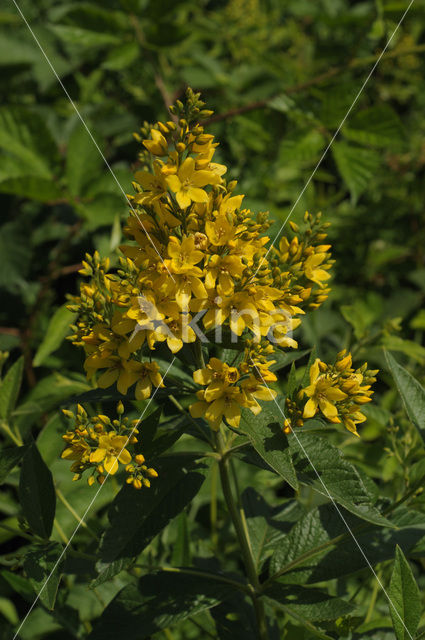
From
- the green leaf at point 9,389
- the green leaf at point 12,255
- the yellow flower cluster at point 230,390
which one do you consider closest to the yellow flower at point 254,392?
the yellow flower cluster at point 230,390

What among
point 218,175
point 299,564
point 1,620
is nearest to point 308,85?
point 218,175

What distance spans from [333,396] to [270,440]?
0.19 m

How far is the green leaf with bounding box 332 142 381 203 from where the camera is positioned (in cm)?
272

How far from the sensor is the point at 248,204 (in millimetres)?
2641

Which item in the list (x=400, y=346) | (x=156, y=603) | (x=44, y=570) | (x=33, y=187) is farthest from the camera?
(x=33, y=187)

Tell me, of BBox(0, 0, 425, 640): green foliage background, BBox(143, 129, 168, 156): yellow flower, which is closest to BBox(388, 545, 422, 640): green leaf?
BBox(0, 0, 425, 640): green foliage background

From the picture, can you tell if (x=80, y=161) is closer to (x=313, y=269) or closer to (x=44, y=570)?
(x=313, y=269)

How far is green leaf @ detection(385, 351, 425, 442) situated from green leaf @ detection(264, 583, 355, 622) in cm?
53

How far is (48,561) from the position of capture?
57.3 inches

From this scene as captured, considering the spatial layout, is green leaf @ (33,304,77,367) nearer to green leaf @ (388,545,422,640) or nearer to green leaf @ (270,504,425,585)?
green leaf @ (270,504,425,585)

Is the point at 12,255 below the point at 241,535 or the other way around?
the other way around

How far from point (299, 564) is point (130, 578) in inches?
32.0

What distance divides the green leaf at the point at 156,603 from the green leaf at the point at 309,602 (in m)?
0.15

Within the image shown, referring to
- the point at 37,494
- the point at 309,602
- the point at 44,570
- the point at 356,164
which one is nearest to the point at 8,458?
the point at 37,494
